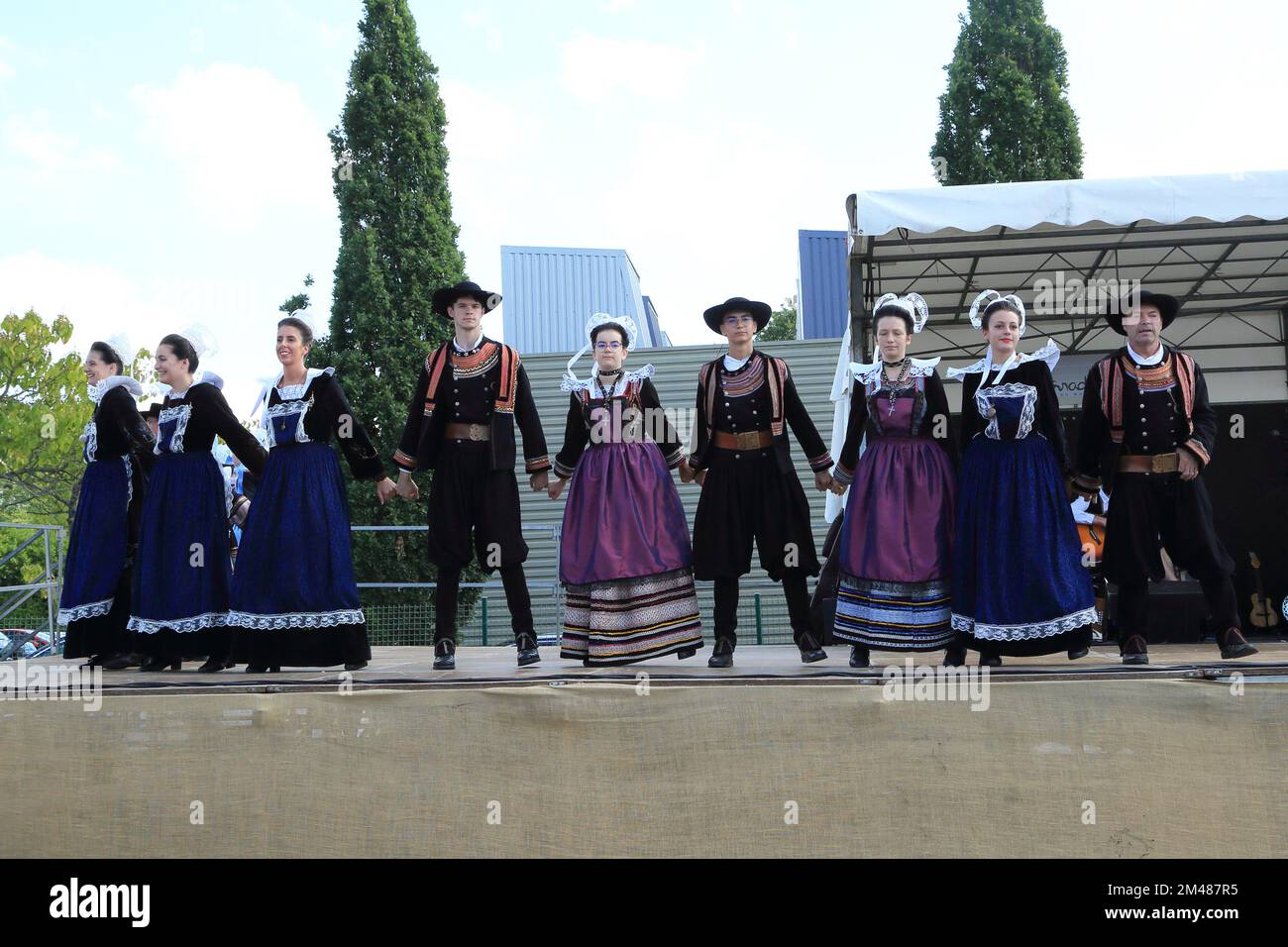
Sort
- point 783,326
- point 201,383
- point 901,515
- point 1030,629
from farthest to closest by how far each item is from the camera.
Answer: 1. point 783,326
2. point 201,383
3. point 901,515
4. point 1030,629

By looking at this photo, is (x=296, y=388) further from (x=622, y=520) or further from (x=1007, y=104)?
(x=1007, y=104)

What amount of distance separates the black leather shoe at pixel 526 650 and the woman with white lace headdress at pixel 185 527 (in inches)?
54.8

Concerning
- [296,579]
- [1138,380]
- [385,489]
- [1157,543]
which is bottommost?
[296,579]

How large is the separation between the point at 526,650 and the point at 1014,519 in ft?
7.16

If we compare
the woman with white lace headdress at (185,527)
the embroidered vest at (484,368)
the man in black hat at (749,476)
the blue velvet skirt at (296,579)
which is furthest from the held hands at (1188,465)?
the woman with white lace headdress at (185,527)

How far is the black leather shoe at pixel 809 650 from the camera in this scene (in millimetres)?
4934

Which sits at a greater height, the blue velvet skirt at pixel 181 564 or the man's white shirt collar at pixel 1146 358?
the man's white shirt collar at pixel 1146 358

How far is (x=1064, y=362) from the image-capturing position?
11.4 meters

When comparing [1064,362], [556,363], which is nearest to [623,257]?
[556,363]

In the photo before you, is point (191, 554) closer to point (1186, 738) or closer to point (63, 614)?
point (63, 614)

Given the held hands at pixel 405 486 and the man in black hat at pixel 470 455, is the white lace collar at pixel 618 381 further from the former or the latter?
the held hands at pixel 405 486

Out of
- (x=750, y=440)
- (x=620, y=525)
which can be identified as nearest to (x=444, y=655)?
(x=620, y=525)

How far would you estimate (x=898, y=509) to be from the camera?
15.9 ft

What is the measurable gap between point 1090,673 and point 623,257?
1618cm
